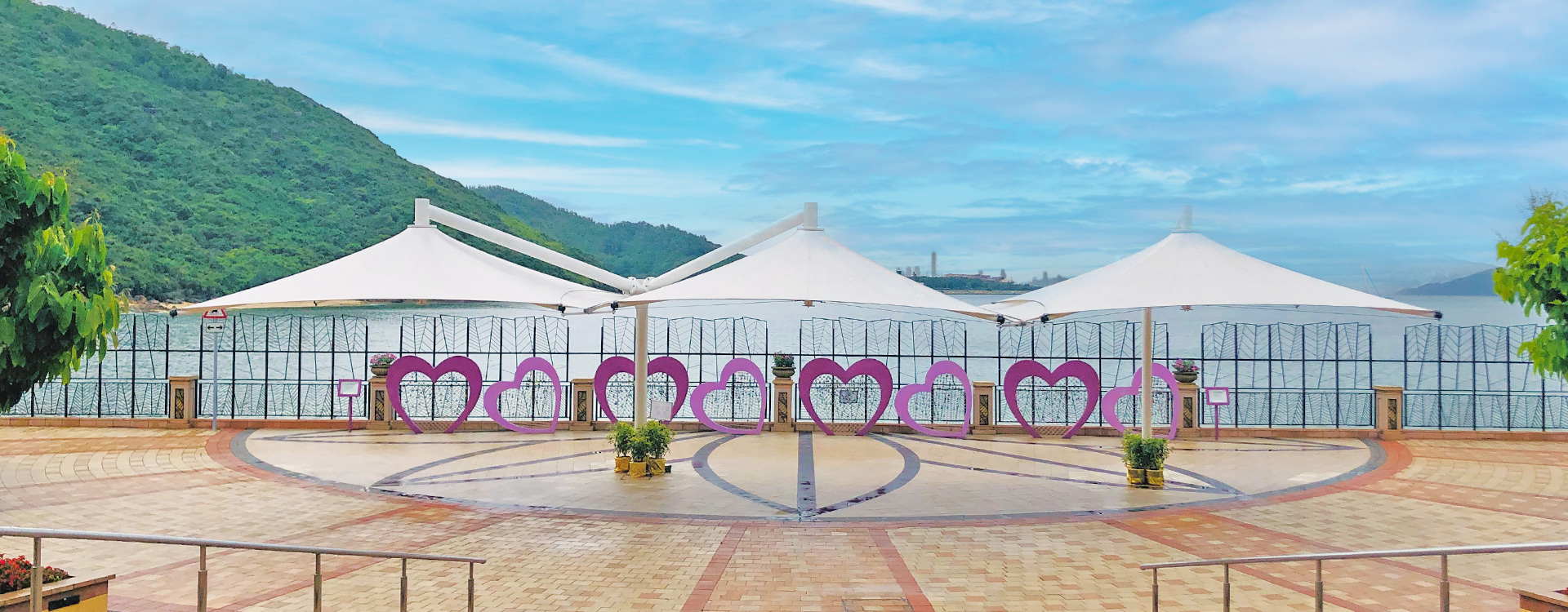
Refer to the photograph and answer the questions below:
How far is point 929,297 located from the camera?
36.9 feet

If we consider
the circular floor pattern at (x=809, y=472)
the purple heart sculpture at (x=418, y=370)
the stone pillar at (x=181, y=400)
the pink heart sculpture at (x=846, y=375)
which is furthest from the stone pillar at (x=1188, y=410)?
the stone pillar at (x=181, y=400)

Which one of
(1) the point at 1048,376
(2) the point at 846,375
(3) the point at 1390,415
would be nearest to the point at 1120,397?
(1) the point at 1048,376

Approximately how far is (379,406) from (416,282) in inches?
273

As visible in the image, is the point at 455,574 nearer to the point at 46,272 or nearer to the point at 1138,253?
the point at 46,272

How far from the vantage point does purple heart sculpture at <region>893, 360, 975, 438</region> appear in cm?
1677

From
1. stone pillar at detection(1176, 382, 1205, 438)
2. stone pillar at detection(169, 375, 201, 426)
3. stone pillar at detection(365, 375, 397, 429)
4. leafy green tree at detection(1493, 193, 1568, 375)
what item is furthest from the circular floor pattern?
leafy green tree at detection(1493, 193, 1568, 375)

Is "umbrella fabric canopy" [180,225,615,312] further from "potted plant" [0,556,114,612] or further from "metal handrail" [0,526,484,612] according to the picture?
"metal handrail" [0,526,484,612]

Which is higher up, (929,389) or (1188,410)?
(929,389)

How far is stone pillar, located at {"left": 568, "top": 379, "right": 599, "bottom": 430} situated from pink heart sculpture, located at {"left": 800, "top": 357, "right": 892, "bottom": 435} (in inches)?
171

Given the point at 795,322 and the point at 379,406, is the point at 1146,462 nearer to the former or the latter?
the point at 379,406

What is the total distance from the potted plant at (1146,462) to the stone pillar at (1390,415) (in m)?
7.28

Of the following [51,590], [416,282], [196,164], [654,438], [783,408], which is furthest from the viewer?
[196,164]

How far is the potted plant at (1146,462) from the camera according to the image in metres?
12.0

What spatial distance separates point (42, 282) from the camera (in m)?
5.81
